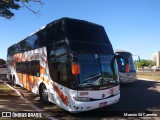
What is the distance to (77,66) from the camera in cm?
881

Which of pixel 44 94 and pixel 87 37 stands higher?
pixel 87 37

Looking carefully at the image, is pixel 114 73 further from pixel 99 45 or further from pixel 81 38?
pixel 81 38

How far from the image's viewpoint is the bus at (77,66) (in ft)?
30.1

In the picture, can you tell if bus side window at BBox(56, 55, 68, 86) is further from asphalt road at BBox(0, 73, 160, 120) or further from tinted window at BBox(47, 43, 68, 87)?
asphalt road at BBox(0, 73, 160, 120)

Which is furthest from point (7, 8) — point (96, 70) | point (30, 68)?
point (96, 70)

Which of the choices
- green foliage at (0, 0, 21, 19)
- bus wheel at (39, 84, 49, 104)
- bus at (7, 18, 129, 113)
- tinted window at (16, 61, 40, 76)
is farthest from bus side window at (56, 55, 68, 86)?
green foliage at (0, 0, 21, 19)

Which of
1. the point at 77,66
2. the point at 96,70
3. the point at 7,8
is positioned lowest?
the point at 96,70

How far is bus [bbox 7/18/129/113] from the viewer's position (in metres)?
9.17

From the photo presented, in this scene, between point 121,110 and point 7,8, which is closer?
point 121,110

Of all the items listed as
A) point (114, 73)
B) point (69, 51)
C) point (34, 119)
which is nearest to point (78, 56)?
point (69, 51)

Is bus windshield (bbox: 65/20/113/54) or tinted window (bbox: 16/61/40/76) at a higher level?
bus windshield (bbox: 65/20/113/54)

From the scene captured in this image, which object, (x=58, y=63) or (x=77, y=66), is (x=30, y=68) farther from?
(x=77, y=66)

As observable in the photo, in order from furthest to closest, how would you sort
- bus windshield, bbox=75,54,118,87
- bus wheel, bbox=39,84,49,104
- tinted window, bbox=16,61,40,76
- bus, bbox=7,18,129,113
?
tinted window, bbox=16,61,40,76 < bus wheel, bbox=39,84,49,104 < bus windshield, bbox=75,54,118,87 < bus, bbox=7,18,129,113

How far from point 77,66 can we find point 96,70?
3.79 ft
